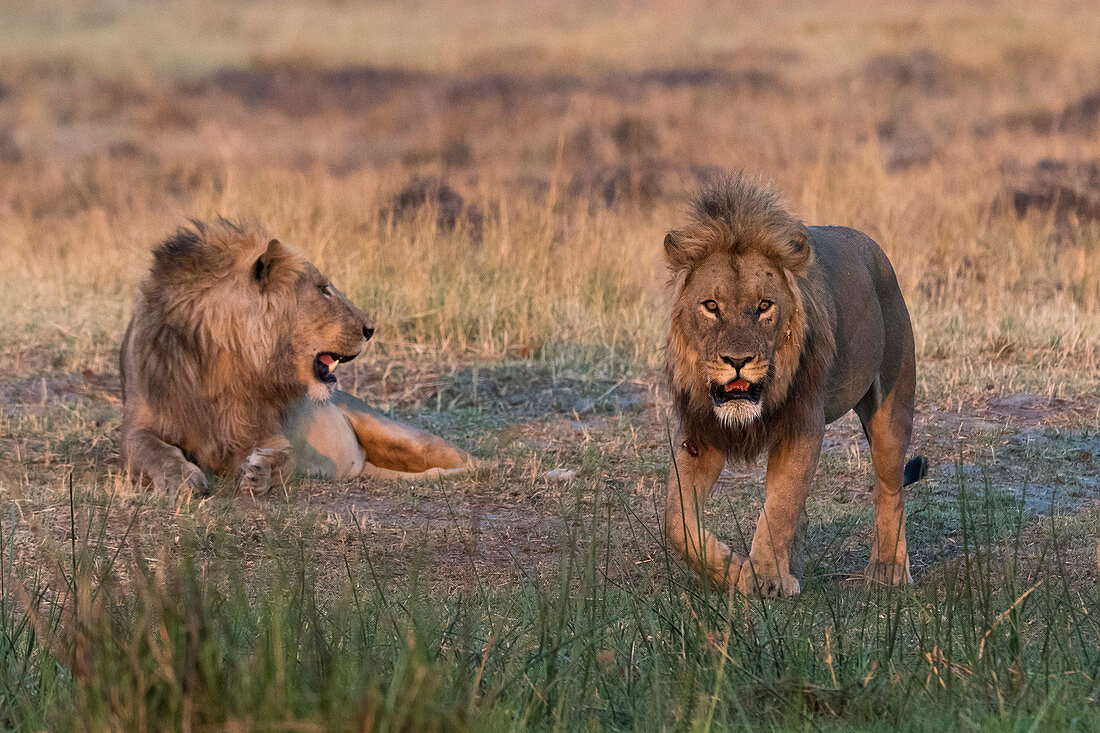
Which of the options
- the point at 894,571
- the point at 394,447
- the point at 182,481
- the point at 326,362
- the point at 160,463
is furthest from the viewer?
the point at 394,447

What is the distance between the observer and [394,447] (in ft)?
20.5

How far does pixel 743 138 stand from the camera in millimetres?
20531

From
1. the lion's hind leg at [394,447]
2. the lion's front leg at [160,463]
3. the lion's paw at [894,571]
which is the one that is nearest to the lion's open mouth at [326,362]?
the lion's hind leg at [394,447]

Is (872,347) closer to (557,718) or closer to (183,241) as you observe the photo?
(557,718)

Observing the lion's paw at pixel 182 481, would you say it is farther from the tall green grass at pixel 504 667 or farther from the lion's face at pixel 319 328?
the tall green grass at pixel 504 667

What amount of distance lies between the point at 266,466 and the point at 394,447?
2.55ft

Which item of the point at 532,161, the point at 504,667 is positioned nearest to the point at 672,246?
the point at 504,667

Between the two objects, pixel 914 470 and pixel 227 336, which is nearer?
pixel 914 470

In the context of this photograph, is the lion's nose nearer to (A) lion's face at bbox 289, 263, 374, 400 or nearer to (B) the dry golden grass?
(B) the dry golden grass

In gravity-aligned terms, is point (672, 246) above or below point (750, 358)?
above

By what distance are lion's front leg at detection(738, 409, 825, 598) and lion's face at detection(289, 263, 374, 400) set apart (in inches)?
89.4

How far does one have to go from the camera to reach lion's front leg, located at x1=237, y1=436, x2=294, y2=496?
5508 millimetres

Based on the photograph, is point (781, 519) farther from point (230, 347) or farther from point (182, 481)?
point (230, 347)

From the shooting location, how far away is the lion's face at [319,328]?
572cm
